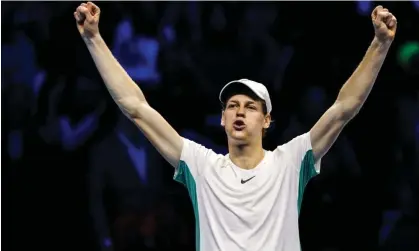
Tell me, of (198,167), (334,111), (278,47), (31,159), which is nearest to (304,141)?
(334,111)

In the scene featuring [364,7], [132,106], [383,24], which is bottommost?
[132,106]

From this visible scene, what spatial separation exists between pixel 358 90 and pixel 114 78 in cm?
105

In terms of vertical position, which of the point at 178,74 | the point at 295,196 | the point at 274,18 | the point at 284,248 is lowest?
the point at 284,248

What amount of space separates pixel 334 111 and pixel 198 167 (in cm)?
63

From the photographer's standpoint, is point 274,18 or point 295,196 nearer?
point 295,196

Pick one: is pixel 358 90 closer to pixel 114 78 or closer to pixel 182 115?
pixel 114 78

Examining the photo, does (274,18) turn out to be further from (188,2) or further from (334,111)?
(334,111)

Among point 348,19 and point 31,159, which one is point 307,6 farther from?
point 31,159

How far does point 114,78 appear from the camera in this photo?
3672 millimetres

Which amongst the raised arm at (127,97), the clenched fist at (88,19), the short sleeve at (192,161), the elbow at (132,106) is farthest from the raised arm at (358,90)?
the clenched fist at (88,19)

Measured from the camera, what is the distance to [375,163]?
595cm

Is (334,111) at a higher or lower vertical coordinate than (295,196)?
higher

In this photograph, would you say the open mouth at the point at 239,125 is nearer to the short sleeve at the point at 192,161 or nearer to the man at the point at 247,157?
the man at the point at 247,157

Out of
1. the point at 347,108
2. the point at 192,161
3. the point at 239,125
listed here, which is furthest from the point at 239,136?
the point at 347,108
